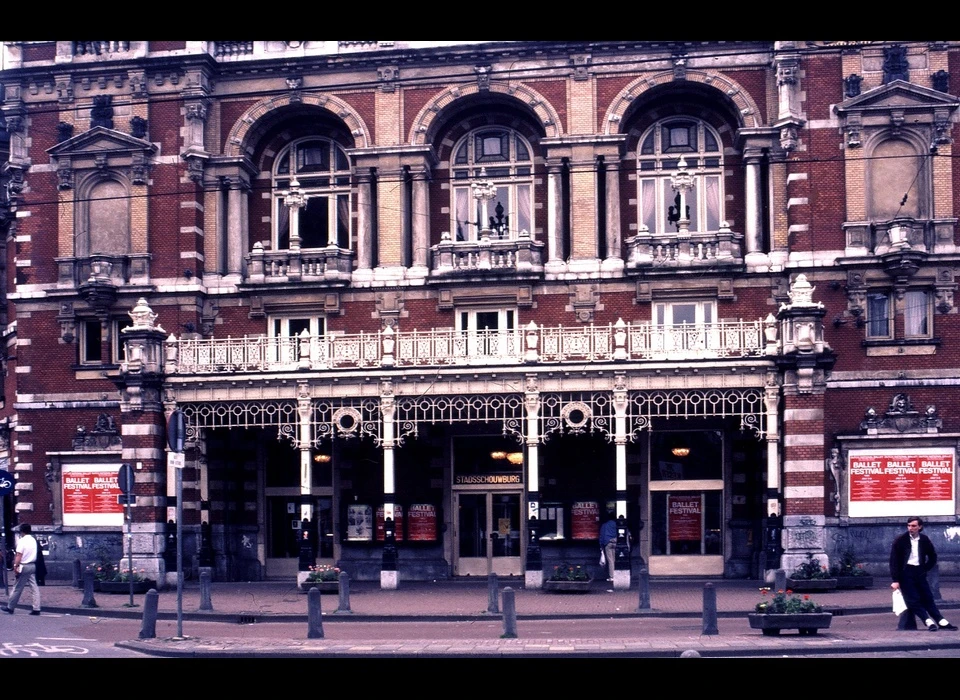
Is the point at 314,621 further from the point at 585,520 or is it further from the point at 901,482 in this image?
the point at 901,482

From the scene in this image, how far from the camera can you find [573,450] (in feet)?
99.1

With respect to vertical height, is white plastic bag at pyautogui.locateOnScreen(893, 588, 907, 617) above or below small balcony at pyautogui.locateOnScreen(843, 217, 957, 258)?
below

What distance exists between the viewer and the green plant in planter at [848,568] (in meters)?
25.4

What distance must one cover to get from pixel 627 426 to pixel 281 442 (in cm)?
978

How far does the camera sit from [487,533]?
3042 centimetres

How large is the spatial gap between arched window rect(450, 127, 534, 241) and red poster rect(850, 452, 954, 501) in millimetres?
10862

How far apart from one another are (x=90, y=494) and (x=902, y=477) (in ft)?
70.4

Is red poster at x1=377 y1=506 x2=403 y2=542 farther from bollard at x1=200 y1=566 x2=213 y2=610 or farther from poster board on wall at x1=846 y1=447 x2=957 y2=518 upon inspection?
poster board on wall at x1=846 y1=447 x2=957 y2=518

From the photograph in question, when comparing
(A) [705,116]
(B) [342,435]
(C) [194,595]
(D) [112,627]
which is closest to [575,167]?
(A) [705,116]

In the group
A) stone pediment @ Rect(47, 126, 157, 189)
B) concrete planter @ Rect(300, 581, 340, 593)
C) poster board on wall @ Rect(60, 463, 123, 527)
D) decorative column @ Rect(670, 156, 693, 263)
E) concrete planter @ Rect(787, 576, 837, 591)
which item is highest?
stone pediment @ Rect(47, 126, 157, 189)

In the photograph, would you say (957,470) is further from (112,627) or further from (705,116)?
(112,627)

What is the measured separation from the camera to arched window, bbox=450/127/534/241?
1255 inches

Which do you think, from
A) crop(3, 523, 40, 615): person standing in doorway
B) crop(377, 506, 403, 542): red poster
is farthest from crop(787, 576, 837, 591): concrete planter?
crop(3, 523, 40, 615): person standing in doorway

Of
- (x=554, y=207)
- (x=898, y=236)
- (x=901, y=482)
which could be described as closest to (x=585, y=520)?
(x=901, y=482)
